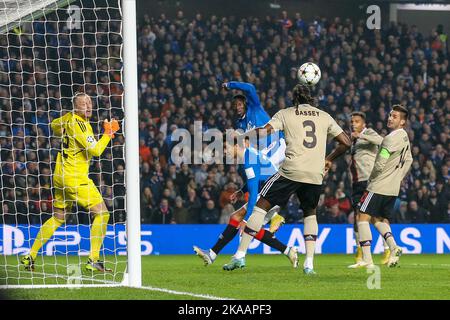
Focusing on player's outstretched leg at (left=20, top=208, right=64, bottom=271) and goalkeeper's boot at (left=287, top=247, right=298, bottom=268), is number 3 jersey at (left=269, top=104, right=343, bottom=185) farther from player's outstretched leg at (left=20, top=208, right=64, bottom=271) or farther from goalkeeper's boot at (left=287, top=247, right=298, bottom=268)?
player's outstretched leg at (left=20, top=208, right=64, bottom=271)

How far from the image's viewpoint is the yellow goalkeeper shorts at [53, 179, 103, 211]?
37.4ft

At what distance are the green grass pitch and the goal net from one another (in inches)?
17.4

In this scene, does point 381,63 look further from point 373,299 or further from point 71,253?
point 373,299

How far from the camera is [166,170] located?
2069 cm

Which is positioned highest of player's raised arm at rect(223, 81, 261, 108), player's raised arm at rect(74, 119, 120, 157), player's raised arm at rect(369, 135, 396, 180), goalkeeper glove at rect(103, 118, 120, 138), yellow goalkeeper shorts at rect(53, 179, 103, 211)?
player's raised arm at rect(223, 81, 261, 108)

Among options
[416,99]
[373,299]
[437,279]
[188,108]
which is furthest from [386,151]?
[416,99]

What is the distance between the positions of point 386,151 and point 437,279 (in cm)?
174

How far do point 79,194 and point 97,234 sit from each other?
531 millimetres

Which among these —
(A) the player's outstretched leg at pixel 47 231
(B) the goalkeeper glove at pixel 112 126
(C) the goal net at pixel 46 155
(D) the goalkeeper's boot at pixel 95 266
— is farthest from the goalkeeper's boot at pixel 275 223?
(B) the goalkeeper glove at pixel 112 126

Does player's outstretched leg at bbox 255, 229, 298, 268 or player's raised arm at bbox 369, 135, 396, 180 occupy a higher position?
player's raised arm at bbox 369, 135, 396, 180

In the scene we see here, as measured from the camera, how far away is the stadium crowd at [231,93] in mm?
20250

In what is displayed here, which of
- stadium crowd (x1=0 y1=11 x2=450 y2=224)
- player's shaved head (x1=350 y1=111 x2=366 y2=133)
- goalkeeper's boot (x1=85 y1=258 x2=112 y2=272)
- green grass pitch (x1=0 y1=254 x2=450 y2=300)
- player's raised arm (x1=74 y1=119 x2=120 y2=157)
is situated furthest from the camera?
stadium crowd (x1=0 y1=11 x2=450 y2=224)

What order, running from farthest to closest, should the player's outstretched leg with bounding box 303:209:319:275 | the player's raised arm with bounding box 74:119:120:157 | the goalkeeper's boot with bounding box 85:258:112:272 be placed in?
the player's outstretched leg with bounding box 303:209:319:275 → the goalkeeper's boot with bounding box 85:258:112:272 → the player's raised arm with bounding box 74:119:120:157

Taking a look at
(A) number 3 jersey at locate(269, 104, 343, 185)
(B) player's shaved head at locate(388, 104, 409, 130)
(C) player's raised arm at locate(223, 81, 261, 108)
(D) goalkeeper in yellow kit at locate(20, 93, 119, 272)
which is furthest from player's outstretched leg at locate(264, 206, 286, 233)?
(D) goalkeeper in yellow kit at locate(20, 93, 119, 272)
